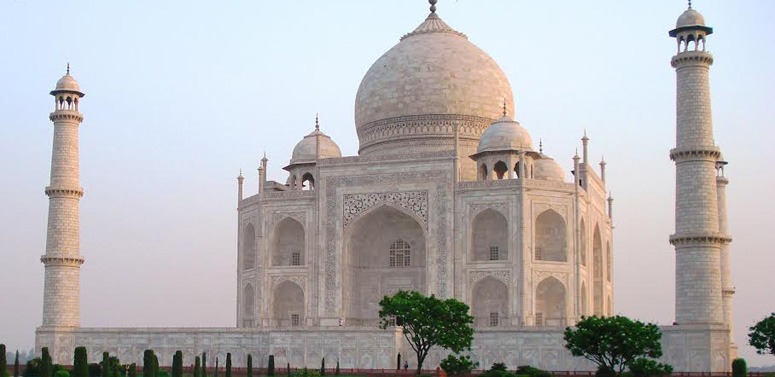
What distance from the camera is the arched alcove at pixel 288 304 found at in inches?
1344

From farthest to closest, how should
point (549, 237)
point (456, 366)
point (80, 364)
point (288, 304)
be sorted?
point (288, 304) < point (549, 237) < point (456, 366) < point (80, 364)

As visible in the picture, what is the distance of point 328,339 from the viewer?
99.1ft

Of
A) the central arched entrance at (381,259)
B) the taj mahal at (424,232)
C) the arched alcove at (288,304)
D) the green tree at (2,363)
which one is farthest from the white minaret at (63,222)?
the green tree at (2,363)

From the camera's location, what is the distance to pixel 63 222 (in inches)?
1304

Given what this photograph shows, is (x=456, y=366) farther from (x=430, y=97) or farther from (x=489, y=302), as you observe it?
(x=430, y=97)

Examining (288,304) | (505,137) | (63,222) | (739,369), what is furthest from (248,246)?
(739,369)

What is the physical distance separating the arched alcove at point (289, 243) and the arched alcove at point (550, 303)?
22.6 feet

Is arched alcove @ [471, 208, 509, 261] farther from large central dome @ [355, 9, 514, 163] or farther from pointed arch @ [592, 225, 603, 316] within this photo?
pointed arch @ [592, 225, 603, 316]

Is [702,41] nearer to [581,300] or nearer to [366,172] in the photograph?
[581,300]

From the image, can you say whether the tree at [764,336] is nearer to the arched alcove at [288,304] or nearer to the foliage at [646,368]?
the foliage at [646,368]

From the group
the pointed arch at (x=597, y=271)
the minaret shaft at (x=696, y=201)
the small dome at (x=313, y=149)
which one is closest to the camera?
the minaret shaft at (x=696, y=201)

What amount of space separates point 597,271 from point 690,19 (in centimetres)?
915

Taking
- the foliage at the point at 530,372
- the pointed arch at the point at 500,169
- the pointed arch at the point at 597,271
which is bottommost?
the foliage at the point at 530,372

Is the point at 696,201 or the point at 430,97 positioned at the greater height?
the point at 430,97
